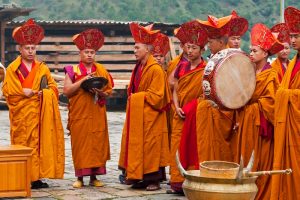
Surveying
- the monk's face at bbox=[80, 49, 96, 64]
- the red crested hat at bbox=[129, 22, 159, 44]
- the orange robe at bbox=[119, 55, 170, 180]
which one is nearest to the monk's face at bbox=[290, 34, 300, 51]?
the orange robe at bbox=[119, 55, 170, 180]

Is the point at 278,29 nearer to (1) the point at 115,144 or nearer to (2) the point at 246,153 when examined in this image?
(2) the point at 246,153

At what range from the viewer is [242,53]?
6969 millimetres

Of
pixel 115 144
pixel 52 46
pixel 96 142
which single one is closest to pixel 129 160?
pixel 96 142

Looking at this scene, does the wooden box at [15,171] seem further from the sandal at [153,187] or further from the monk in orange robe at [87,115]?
the sandal at [153,187]

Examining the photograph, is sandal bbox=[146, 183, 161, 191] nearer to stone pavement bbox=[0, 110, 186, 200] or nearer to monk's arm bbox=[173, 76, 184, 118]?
stone pavement bbox=[0, 110, 186, 200]

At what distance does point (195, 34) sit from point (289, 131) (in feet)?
6.26

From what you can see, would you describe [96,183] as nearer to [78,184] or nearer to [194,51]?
[78,184]

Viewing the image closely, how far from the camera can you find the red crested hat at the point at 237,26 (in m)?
8.31

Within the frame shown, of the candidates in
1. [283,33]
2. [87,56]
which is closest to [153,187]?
[87,56]

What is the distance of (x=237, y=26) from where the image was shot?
8.45 metres

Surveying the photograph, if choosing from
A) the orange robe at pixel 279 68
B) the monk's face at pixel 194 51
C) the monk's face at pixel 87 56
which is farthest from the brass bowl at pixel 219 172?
the monk's face at pixel 87 56

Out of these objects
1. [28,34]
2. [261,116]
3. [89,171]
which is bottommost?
[89,171]

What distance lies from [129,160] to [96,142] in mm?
482

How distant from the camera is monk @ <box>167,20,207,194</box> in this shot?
27.3 feet
